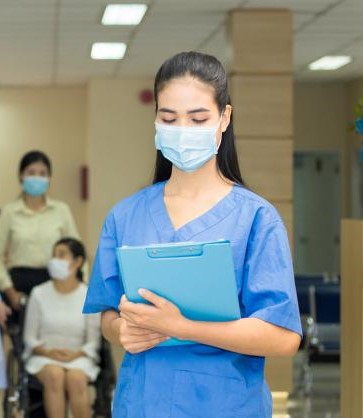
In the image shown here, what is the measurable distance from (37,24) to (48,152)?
465 cm

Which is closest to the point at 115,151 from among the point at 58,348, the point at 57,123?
the point at 57,123

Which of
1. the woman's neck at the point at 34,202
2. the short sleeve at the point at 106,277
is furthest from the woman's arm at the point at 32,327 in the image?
the short sleeve at the point at 106,277

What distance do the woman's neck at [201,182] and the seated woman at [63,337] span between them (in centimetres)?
393

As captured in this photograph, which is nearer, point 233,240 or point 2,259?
point 233,240

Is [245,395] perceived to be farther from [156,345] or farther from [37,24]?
[37,24]

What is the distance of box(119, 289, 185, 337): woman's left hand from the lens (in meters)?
1.96

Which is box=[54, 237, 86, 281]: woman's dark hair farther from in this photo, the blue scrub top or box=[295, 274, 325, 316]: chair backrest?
the blue scrub top

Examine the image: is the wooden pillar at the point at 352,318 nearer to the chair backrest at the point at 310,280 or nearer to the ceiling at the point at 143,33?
the ceiling at the point at 143,33

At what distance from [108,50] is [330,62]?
2.29m

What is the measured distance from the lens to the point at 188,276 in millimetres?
1979

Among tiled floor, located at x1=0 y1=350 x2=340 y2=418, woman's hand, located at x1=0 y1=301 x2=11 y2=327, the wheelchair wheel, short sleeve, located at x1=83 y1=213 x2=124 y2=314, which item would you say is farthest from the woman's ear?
tiled floor, located at x1=0 y1=350 x2=340 y2=418

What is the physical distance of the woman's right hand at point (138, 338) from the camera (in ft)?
6.60

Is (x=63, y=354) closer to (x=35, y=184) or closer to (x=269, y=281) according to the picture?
(x=35, y=184)

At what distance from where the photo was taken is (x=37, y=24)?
7.71 metres
